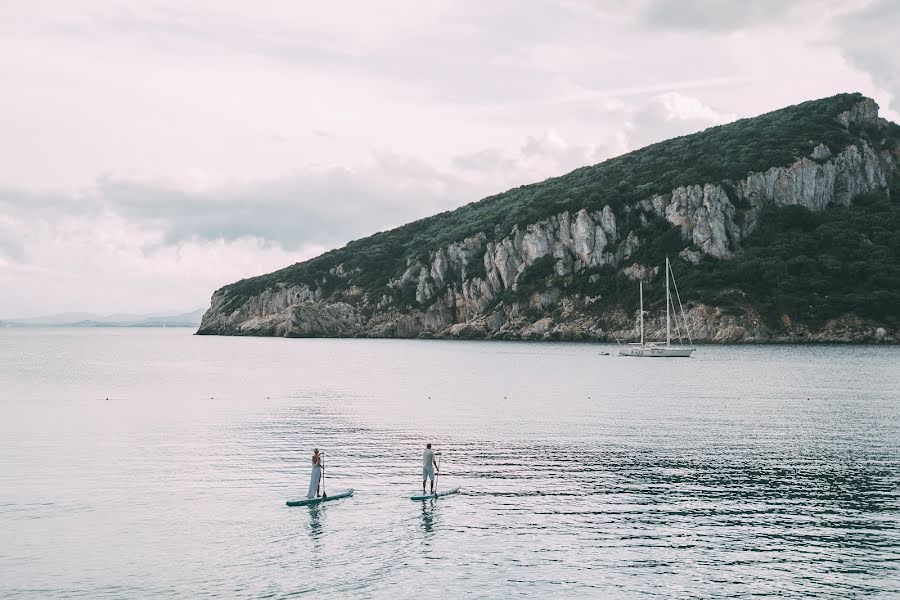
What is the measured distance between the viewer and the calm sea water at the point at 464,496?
29000 millimetres

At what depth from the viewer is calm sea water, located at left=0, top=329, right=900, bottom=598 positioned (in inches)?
1142

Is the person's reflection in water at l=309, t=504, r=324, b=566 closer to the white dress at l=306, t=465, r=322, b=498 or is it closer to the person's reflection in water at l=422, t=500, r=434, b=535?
the white dress at l=306, t=465, r=322, b=498

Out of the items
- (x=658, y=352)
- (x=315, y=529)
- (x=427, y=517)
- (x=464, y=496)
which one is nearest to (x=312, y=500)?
(x=315, y=529)

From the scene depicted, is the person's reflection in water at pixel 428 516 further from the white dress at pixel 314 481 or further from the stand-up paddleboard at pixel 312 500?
the white dress at pixel 314 481

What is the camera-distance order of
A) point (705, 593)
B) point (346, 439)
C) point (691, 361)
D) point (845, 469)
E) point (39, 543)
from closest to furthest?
point (705, 593), point (39, 543), point (845, 469), point (346, 439), point (691, 361)

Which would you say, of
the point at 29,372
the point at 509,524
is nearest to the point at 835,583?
the point at 509,524

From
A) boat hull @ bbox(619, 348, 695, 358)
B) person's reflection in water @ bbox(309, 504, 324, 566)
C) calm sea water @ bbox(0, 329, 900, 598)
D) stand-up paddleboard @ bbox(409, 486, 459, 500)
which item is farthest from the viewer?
boat hull @ bbox(619, 348, 695, 358)

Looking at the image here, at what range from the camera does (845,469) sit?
4859 cm

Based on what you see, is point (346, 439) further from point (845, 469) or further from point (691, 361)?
point (691, 361)

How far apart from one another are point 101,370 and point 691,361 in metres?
109

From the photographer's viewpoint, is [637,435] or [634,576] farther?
[637,435]

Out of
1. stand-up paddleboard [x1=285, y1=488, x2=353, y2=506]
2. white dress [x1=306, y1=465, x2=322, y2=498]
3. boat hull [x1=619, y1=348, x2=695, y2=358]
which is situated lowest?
stand-up paddleboard [x1=285, y1=488, x2=353, y2=506]

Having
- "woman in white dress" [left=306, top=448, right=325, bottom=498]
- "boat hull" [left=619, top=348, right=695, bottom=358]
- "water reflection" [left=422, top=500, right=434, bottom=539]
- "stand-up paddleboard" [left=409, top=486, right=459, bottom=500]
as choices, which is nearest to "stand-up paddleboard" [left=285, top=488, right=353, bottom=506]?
"woman in white dress" [left=306, top=448, right=325, bottom=498]

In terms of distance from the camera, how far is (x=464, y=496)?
4150 cm
